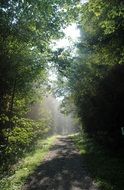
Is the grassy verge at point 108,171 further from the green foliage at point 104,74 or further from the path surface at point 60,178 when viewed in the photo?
the green foliage at point 104,74

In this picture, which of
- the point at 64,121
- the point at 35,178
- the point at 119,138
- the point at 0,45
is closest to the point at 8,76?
the point at 0,45

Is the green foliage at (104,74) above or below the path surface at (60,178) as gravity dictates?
above

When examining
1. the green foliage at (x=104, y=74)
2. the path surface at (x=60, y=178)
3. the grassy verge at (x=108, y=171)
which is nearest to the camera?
the grassy verge at (x=108, y=171)

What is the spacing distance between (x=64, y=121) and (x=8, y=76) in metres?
161

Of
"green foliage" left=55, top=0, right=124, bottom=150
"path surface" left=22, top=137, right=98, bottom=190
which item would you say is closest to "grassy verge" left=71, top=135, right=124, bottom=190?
"path surface" left=22, top=137, right=98, bottom=190

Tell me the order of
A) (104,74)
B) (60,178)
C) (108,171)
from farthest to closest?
(104,74)
(108,171)
(60,178)

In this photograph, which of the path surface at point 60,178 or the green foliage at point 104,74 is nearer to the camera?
the path surface at point 60,178

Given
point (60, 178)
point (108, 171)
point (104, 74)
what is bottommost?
point (60, 178)

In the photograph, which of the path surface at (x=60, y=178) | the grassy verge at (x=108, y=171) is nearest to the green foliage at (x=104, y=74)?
the grassy verge at (x=108, y=171)

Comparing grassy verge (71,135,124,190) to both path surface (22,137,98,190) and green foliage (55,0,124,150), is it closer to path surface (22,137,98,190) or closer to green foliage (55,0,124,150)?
path surface (22,137,98,190)

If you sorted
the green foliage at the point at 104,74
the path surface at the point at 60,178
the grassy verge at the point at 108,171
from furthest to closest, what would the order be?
the green foliage at the point at 104,74
the path surface at the point at 60,178
the grassy verge at the point at 108,171

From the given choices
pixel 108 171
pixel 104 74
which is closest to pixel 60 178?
pixel 108 171

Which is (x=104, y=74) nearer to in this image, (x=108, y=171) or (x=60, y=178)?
(x=108, y=171)

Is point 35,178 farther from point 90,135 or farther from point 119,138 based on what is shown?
point 90,135
